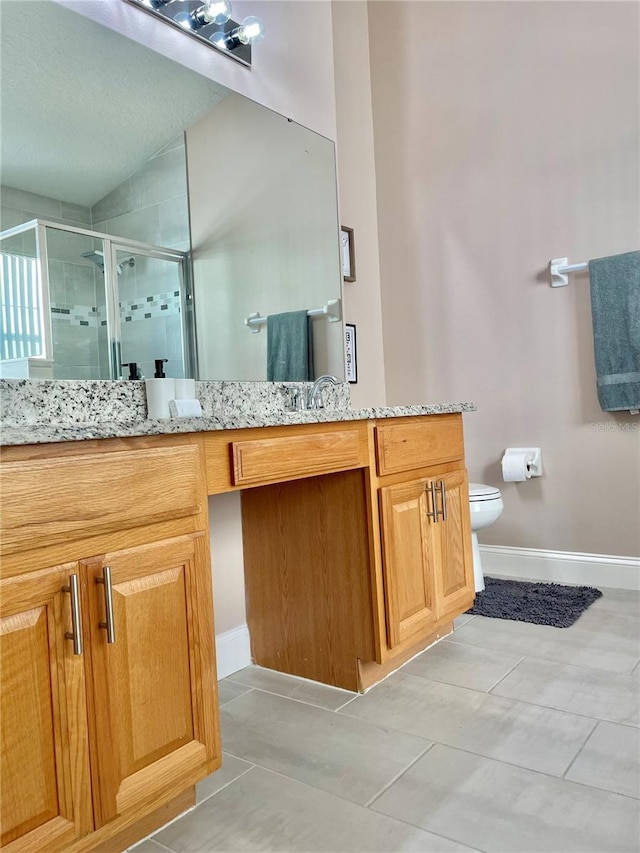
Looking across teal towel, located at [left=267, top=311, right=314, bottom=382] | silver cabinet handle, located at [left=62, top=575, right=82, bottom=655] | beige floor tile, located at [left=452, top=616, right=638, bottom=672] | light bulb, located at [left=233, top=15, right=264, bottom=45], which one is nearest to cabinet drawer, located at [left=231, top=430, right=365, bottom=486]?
silver cabinet handle, located at [left=62, top=575, right=82, bottom=655]

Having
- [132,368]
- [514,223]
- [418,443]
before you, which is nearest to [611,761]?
[418,443]

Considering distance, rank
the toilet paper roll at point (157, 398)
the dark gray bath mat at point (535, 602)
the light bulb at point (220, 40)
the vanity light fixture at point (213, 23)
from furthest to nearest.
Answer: the dark gray bath mat at point (535, 602) → the light bulb at point (220, 40) → the vanity light fixture at point (213, 23) → the toilet paper roll at point (157, 398)

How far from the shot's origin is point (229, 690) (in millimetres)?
1896

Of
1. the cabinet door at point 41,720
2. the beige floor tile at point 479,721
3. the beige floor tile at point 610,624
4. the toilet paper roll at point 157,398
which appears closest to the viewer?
the cabinet door at point 41,720

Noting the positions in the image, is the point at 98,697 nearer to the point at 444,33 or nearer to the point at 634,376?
the point at 634,376

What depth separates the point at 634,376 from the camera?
254 cm

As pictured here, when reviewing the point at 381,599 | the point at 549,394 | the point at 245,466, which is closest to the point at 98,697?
the point at 245,466

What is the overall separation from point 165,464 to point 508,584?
6.67 feet

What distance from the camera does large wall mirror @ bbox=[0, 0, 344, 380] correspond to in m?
1.53

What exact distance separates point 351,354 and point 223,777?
1919mm

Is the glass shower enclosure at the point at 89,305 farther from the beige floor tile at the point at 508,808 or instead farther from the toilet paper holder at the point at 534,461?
the toilet paper holder at the point at 534,461

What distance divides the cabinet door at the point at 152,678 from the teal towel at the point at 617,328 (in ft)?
6.42

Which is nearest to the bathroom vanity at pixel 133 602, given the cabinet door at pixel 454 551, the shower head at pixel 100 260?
the cabinet door at pixel 454 551

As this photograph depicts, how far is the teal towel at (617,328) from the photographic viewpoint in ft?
8.29
